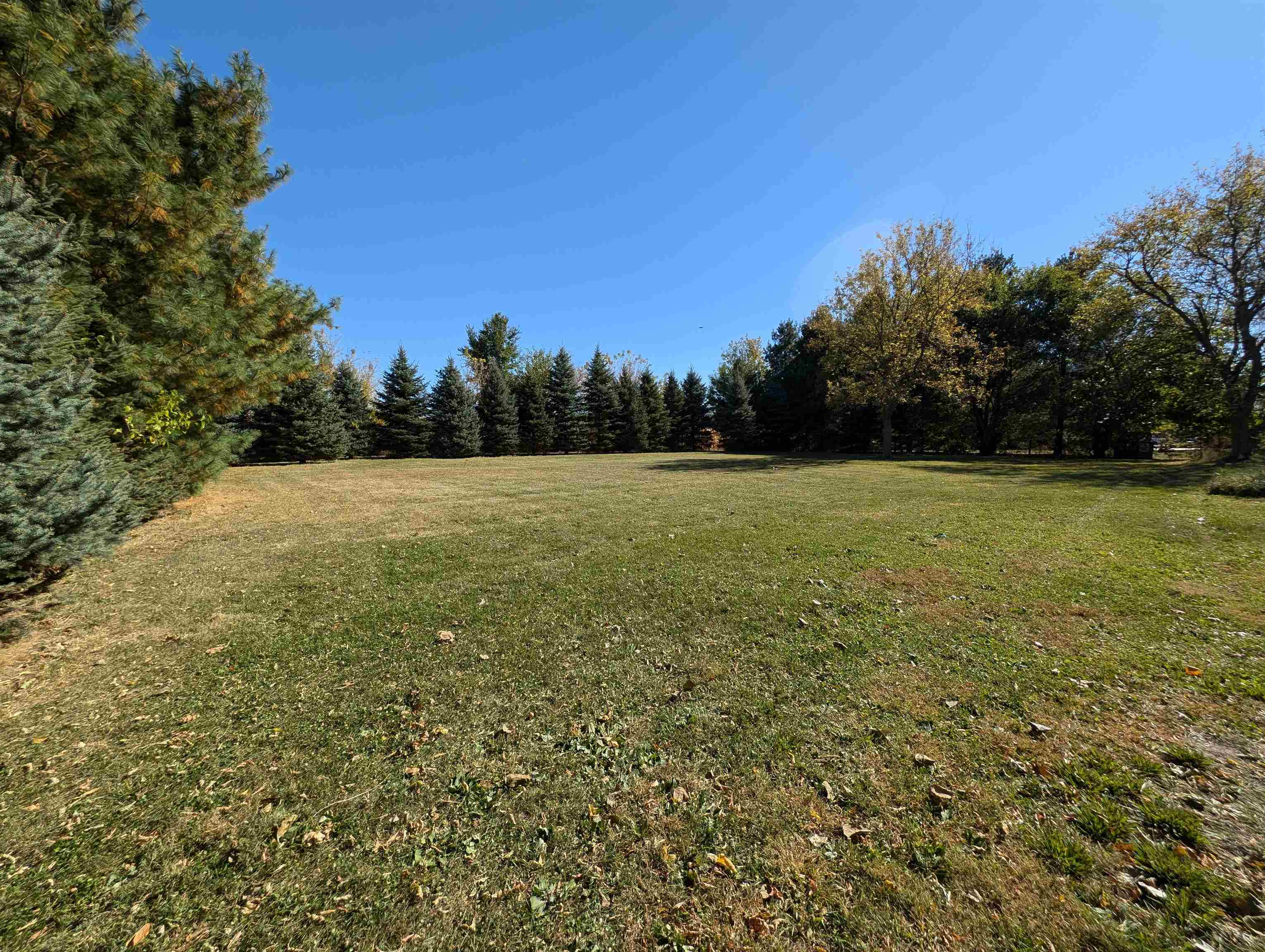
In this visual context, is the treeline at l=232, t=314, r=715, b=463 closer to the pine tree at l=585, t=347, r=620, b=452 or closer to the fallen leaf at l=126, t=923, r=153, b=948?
the pine tree at l=585, t=347, r=620, b=452

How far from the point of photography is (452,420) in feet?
→ 120

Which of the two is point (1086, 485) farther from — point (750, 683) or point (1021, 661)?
point (750, 683)

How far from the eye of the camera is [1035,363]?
108 ft

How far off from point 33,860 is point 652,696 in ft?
11.7

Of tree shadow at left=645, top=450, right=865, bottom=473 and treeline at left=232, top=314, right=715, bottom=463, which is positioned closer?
Answer: tree shadow at left=645, top=450, right=865, bottom=473

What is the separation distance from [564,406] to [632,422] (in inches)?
262

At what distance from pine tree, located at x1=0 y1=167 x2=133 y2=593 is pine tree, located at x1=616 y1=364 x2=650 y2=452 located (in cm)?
3891

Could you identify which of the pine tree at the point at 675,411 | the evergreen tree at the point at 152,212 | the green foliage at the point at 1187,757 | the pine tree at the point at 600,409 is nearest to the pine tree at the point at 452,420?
the pine tree at the point at 600,409

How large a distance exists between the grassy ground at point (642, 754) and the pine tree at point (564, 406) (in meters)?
35.8

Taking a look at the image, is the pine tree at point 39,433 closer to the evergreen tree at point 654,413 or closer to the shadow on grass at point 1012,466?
the shadow on grass at point 1012,466

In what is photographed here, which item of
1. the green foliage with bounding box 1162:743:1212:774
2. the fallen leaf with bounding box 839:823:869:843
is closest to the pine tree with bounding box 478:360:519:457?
the fallen leaf with bounding box 839:823:869:843

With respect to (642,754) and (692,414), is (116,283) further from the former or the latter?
(692,414)

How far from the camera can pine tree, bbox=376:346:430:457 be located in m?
36.1

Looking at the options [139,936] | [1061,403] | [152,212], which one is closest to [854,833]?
[139,936]
